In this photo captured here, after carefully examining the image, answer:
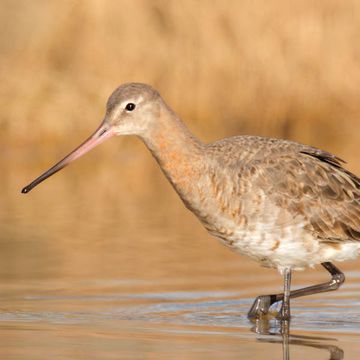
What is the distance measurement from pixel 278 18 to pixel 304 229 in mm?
11078

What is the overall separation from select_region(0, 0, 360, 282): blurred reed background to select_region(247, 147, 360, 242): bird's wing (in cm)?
762

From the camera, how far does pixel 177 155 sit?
11.9m

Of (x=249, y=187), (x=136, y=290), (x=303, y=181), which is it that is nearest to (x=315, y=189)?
(x=303, y=181)

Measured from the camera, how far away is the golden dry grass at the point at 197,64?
21547mm

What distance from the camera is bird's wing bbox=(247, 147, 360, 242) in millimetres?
12000

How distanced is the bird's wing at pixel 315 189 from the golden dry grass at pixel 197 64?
8.85 meters

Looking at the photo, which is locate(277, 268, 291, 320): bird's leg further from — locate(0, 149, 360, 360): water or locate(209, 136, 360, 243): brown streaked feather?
locate(209, 136, 360, 243): brown streaked feather

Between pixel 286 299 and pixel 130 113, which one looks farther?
pixel 286 299

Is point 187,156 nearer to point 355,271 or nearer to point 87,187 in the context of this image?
point 355,271

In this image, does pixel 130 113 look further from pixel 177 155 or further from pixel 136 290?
pixel 136 290

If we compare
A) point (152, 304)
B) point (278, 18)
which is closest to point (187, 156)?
point (152, 304)

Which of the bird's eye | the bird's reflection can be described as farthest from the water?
the bird's eye

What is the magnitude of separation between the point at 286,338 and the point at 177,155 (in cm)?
170

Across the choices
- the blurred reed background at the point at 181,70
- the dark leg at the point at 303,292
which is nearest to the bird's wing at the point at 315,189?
the dark leg at the point at 303,292
